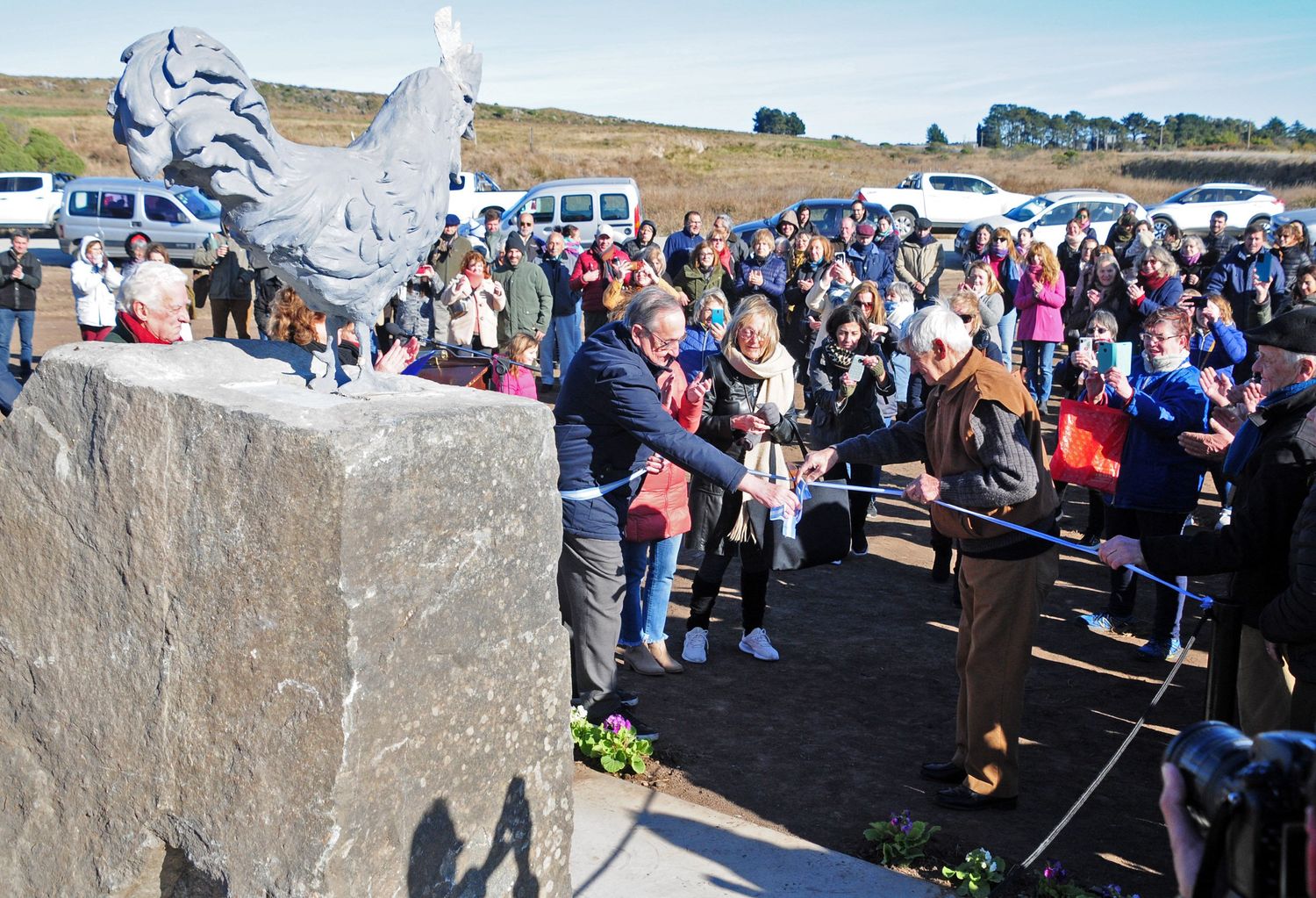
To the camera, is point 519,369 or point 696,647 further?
point 519,369

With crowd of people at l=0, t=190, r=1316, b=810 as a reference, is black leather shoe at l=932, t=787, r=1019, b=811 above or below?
below

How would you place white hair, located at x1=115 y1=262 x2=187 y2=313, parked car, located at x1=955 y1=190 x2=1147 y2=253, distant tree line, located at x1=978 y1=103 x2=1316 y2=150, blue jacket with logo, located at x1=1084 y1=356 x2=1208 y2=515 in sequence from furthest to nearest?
distant tree line, located at x1=978 y1=103 x2=1316 y2=150 → parked car, located at x1=955 y1=190 x2=1147 y2=253 → blue jacket with logo, located at x1=1084 y1=356 x2=1208 y2=515 → white hair, located at x1=115 y1=262 x2=187 y2=313

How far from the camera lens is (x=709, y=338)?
8078 mm

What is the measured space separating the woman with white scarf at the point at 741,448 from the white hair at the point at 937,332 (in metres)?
1.39

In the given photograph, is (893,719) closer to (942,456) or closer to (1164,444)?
(942,456)

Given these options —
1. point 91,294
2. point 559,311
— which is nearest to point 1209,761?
point 559,311

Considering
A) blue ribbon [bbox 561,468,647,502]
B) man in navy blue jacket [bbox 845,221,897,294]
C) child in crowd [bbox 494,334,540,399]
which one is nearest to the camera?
blue ribbon [bbox 561,468,647,502]

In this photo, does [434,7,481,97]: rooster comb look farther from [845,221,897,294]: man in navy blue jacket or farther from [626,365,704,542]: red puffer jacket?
[845,221,897,294]: man in navy blue jacket

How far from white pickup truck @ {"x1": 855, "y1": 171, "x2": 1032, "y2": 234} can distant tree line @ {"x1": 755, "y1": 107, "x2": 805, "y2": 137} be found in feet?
234

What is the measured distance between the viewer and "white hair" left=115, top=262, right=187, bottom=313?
4.33 meters

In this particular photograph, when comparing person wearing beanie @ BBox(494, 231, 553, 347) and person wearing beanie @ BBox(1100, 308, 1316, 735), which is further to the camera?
person wearing beanie @ BBox(494, 231, 553, 347)

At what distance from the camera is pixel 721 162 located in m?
53.0

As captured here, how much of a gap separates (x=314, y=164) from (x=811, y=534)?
3.49 m

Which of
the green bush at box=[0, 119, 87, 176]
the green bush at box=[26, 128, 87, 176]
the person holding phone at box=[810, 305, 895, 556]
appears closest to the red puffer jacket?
the person holding phone at box=[810, 305, 895, 556]
